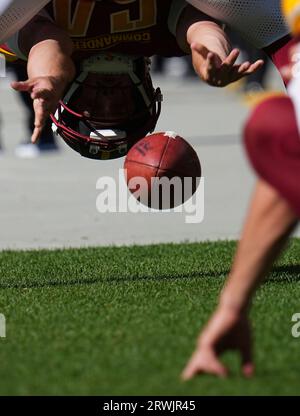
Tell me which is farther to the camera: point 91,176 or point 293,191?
point 91,176

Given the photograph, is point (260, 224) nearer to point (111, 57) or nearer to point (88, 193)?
point (111, 57)

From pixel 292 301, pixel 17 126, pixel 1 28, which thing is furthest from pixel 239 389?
pixel 17 126

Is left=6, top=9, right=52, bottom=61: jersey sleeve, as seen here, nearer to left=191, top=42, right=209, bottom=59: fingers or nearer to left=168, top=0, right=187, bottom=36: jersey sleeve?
left=168, top=0, right=187, bottom=36: jersey sleeve

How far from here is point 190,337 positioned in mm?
5113

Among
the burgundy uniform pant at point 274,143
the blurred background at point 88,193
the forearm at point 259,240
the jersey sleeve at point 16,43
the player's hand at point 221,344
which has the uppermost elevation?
the burgundy uniform pant at point 274,143

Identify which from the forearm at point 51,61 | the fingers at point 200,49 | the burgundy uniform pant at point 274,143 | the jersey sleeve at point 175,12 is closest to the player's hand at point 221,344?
the burgundy uniform pant at point 274,143

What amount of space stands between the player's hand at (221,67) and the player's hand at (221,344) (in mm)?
1429

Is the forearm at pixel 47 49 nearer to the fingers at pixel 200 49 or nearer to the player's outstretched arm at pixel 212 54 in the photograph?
the player's outstretched arm at pixel 212 54

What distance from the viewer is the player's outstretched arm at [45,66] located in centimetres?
566

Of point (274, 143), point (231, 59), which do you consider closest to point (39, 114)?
point (231, 59)

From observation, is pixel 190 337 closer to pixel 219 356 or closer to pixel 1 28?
pixel 219 356

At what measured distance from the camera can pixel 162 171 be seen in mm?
6559

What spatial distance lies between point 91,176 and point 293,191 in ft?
25.4

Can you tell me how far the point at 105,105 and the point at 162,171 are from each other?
2.04 ft
